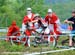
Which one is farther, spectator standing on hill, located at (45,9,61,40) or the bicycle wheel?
spectator standing on hill, located at (45,9,61,40)

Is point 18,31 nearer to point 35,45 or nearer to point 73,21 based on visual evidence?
point 35,45

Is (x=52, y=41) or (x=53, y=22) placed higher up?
Result: (x=53, y=22)

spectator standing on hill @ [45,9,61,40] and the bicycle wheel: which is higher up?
spectator standing on hill @ [45,9,61,40]

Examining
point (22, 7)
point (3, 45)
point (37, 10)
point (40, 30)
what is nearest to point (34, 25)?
point (40, 30)

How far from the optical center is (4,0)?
70562 mm

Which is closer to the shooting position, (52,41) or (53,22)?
(52,41)

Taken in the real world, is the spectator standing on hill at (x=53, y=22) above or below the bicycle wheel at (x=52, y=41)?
above

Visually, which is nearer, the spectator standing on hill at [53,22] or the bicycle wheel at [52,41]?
the bicycle wheel at [52,41]

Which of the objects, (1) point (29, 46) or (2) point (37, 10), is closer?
(1) point (29, 46)

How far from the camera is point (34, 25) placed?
571 inches

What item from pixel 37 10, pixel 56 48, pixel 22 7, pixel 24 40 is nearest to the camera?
pixel 56 48

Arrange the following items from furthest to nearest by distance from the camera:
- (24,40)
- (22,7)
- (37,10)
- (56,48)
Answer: (22,7) → (37,10) → (24,40) → (56,48)

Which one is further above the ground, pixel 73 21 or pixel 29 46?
pixel 73 21

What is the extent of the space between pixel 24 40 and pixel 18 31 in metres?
0.48
